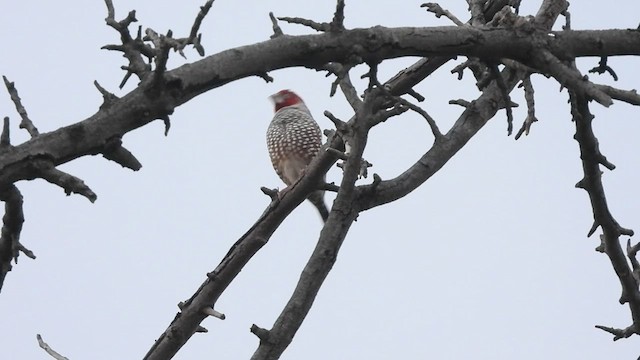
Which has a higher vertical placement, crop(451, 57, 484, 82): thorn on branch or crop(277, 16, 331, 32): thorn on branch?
crop(451, 57, 484, 82): thorn on branch

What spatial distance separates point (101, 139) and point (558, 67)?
1.54 metres

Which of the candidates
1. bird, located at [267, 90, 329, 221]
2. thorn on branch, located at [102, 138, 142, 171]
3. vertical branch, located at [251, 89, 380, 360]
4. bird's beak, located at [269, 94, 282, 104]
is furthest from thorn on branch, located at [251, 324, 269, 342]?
bird's beak, located at [269, 94, 282, 104]

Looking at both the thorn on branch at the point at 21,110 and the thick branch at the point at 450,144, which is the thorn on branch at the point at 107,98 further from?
the thick branch at the point at 450,144

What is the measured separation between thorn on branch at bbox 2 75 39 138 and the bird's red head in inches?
309

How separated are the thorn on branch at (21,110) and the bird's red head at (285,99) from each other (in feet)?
25.8

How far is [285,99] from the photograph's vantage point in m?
11.3

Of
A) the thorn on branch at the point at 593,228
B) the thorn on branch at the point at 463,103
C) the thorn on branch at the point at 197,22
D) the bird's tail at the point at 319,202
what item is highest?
the bird's tail at the point at 319,202

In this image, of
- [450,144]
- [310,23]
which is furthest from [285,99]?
[310,23]

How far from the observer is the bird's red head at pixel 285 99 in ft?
36.6

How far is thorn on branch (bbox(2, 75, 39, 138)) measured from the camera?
2998 mm

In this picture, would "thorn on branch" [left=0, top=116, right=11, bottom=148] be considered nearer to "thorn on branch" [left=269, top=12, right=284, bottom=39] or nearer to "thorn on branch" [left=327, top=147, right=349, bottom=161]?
"thorn on branch" [left=269, top=12, right=284, bottom=39]

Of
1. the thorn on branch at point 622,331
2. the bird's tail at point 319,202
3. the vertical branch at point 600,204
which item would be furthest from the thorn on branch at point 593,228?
the bird's tail at point 319,202

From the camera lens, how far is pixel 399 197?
4.92m

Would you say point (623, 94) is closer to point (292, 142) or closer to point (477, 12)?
point (477, 12)
